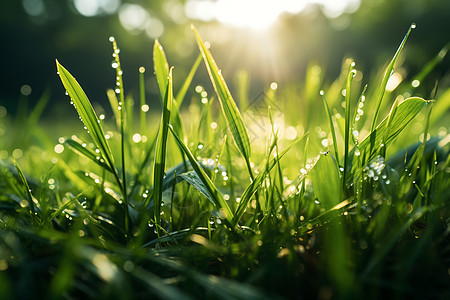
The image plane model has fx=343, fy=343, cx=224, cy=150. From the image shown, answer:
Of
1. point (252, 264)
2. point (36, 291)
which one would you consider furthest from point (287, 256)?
point (36, 291)

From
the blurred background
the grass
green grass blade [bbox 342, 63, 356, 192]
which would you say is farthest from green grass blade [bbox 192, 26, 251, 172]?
the blurred background

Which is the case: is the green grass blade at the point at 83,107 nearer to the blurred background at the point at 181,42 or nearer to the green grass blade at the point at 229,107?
the green grass blade at the point at 229,107

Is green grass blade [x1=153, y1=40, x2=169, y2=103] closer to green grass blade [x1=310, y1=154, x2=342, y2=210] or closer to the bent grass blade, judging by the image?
the bent grass blade

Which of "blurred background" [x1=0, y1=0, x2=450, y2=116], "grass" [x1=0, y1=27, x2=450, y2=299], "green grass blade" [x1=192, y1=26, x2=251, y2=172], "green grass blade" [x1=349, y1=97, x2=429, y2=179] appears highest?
"blurred background" [x1=0, y1=0, x2=450, y2=116]

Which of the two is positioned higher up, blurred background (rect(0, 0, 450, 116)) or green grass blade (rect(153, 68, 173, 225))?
blurred background (rect(0, 0, 450, 116))

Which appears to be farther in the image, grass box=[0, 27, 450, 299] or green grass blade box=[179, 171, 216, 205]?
green grass blade box=[179, 171, 216, 205]

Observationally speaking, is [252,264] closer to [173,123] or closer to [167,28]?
[173,123]

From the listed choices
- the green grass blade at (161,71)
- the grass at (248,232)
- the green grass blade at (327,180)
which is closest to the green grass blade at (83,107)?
the grass at (248,232)

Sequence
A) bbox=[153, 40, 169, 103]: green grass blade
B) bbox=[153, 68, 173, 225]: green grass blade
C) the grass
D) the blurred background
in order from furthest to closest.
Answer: the blurred background < bbox=[153, 40, 169, 103]: green grass blade < bbox=[153, 68, 173, 225]: green grass blade < the grass
